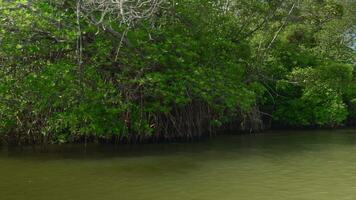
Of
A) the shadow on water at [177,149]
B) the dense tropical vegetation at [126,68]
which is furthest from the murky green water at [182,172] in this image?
the dense tropical vegetation at [126,68]

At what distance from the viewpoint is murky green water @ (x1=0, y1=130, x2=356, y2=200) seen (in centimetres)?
707

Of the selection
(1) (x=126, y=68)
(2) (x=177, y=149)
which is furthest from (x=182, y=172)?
(1) (x=126, y=68)

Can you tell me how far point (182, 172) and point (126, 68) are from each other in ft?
13.7

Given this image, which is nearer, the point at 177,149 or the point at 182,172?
the point at 182,172

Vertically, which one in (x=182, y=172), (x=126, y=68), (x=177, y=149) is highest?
(x=126, y=68)

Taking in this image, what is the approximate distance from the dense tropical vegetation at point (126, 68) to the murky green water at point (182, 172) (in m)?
0.82

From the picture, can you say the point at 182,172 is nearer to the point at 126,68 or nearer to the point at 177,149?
the point at 177,149

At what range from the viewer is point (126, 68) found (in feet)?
40.3

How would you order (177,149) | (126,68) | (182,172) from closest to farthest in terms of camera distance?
(182,172) < (126,68) < (177,149)

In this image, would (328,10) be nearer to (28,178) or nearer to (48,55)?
(48,55)

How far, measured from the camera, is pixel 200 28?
46.5 ft

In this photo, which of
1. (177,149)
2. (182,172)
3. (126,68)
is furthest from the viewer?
(177,149)

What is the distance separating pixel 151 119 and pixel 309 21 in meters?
12.6

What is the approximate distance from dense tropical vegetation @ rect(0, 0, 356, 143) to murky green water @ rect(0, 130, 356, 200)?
82cm
